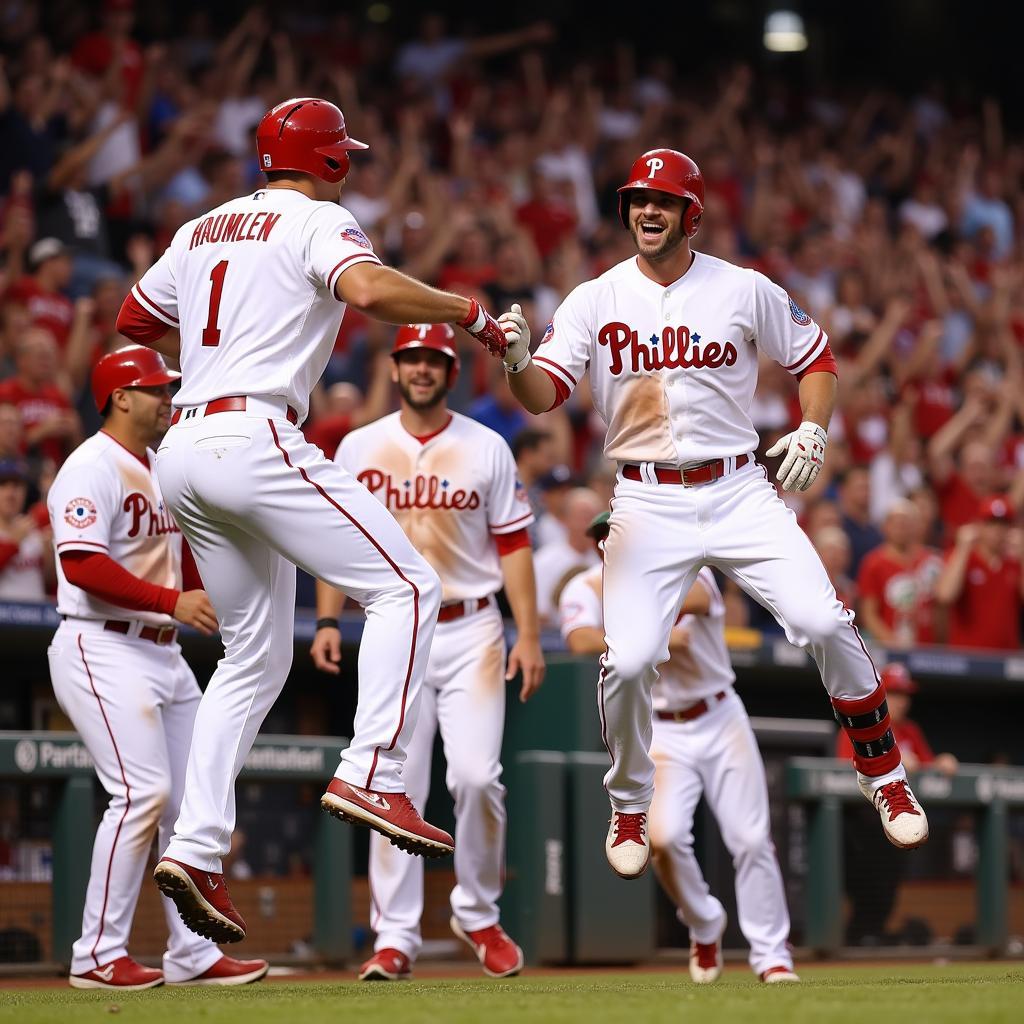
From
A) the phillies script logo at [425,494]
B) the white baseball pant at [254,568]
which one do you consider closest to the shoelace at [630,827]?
the white baseball pant at [254,568]

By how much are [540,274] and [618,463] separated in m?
7.31

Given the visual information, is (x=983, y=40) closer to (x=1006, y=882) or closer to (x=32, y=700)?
(x=1006, y=882)

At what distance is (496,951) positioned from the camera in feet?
21.5

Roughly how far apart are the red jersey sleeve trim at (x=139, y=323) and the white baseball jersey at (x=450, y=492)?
1.35 metres

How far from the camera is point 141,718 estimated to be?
19.6ft

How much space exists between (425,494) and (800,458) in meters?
1.83

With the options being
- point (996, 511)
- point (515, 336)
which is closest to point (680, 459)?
point (515, 336)

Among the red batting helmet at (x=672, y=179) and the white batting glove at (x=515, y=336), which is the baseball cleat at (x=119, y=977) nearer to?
the white batting glove at (x=515, y=336)

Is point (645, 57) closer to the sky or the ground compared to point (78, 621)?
closer to the sky

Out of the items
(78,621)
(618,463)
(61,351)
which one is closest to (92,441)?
(78,621)

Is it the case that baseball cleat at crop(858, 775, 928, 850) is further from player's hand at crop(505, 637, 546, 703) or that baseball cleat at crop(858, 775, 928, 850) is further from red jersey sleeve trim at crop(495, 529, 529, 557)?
red jersey sleeve trim at crop(495, 529, 529, 557)

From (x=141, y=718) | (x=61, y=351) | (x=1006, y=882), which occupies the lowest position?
(x=1006, y=882)

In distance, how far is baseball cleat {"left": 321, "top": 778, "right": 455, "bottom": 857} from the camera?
4.76 metres

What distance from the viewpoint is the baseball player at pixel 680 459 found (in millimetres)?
5375
